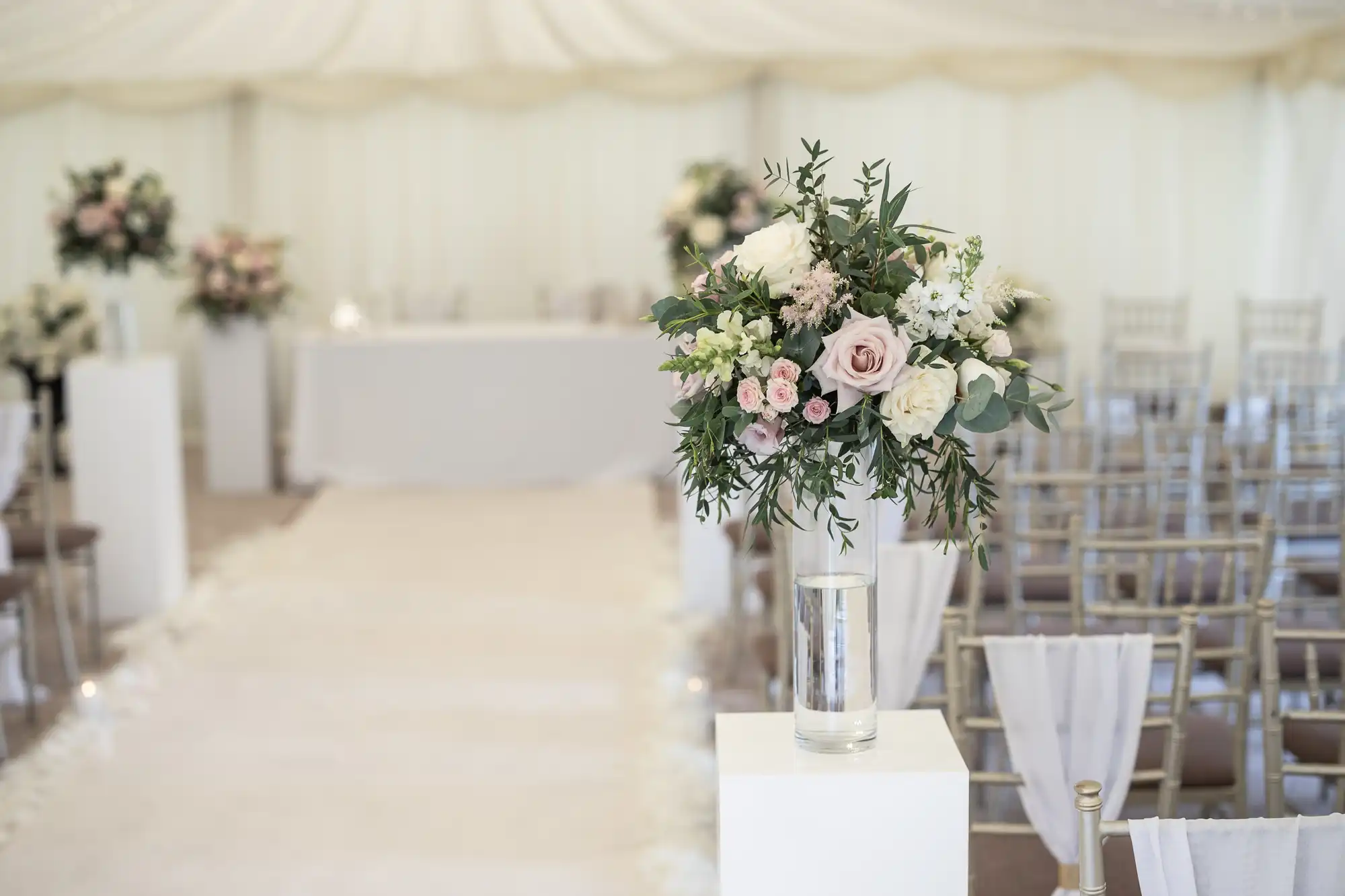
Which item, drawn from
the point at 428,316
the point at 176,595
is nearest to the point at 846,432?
the point at 176,595

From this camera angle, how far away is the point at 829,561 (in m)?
1.98

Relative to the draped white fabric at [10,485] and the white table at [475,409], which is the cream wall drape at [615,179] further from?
the draped white fabric at [10,485]

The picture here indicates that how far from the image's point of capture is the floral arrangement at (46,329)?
9.88m

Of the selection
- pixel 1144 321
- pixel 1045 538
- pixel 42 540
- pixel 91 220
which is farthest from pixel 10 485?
pixel 1144 321

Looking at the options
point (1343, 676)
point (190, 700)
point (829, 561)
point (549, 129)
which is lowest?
point (190, 700)

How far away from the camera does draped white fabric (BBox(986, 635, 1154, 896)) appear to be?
A: 8.86ft

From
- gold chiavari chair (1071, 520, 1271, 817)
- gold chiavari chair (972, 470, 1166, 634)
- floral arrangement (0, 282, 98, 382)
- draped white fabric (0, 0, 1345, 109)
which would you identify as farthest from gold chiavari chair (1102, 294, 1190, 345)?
floral arrangement (0, 282, 98, 382)

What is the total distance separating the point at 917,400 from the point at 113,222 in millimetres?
5847

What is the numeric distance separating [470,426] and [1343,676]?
6.52 meters

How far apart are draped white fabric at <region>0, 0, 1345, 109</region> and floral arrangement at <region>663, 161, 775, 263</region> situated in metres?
1.48

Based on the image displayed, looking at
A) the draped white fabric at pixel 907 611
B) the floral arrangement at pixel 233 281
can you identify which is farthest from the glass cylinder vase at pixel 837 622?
the floral arrangement at pixel 233 281

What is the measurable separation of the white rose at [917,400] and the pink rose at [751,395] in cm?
15

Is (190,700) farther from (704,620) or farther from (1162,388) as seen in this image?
(1162,388)

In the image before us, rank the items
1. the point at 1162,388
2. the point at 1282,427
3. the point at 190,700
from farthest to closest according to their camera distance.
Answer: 1. the point at 1162,388
2. the point at 1282,427
3. the point at 190,700
